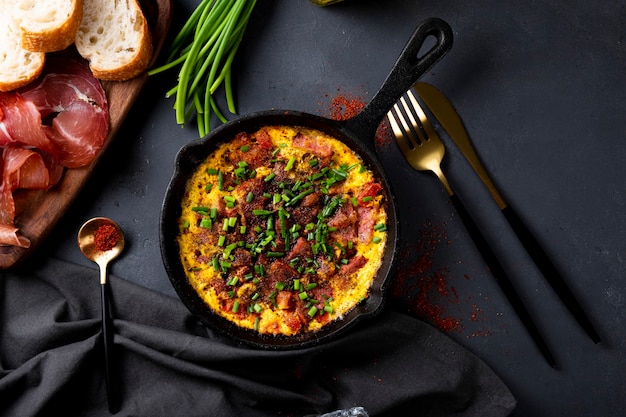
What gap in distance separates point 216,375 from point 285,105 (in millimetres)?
1649

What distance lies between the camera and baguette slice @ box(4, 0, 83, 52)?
340cm

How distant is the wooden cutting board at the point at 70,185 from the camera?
359 cm

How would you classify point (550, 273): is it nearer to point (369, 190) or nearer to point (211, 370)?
point (369, 190)

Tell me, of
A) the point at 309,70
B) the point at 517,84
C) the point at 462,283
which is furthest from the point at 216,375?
the point at 517,84

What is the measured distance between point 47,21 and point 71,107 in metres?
0.49

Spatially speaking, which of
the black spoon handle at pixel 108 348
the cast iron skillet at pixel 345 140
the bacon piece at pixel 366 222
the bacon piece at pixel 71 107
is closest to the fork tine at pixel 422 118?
the cast iron skillet at pixel 345 140

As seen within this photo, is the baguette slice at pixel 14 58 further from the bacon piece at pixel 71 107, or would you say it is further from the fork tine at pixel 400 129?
the fork tine at pixel 400 129

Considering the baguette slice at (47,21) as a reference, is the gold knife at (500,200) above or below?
above

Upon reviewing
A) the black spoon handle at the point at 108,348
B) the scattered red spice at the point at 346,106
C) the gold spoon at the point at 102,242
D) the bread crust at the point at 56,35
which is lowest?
the black spoon handle at the point at 108,348

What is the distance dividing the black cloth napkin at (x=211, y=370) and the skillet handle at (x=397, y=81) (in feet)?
3.61

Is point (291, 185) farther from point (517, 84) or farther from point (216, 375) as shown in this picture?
point (517, 84)

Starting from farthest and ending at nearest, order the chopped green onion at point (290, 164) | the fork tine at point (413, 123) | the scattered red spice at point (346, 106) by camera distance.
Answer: the scattered red spice at point (346, 106)
the fork tine at point (413, 123)
the chopped green onion at point (290, 164)

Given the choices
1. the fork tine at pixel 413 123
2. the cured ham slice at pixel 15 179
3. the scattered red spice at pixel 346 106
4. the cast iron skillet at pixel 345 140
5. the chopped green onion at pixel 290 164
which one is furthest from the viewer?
the scattered red spice at pixel 346 106

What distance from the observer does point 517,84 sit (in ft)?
12.0
